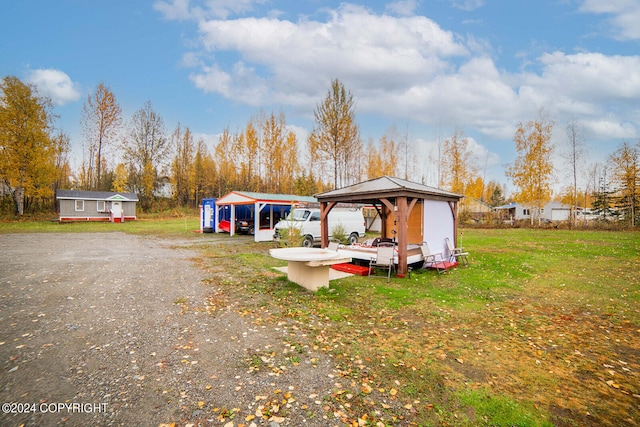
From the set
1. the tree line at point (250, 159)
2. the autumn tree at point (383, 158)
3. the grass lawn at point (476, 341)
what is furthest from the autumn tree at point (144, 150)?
the grass lawn at point (476, 341)

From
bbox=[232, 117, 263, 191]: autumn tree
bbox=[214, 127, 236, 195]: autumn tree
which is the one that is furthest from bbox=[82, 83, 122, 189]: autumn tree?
bbox=[232, 117, 263, 191]: autumn tree

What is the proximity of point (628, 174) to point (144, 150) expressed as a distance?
163ft

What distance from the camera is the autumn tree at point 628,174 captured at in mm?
22641

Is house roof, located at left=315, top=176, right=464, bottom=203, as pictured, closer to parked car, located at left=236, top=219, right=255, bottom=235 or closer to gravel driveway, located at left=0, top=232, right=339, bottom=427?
gravel driveway, located at left=0, top=232, right=339, bottom=427

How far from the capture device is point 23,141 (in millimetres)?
26078

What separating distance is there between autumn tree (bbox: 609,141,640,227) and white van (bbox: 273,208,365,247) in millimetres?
21657

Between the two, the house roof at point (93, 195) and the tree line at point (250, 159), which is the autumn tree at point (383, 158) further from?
the house roof at point (93, 195)

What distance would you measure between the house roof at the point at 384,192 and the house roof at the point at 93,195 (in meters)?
30.2

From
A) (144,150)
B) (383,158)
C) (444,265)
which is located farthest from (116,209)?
(444,265)

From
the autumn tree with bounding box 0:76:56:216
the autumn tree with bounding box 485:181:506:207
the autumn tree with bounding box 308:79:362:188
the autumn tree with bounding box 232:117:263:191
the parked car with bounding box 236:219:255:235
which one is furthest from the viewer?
the autumn tree with bounding box 485:181:506:207

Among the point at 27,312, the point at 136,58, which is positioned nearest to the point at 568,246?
the point at 27,312

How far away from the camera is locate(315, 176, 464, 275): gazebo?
8609 millimetres

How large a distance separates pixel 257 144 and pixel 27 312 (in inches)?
1225

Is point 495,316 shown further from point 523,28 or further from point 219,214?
point 219,214
